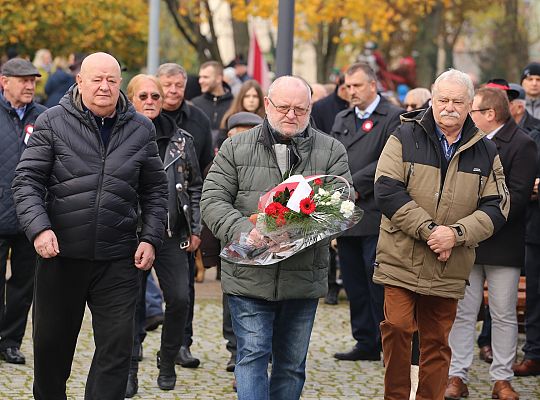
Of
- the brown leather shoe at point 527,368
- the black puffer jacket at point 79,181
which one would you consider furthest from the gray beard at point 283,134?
the brown leather shoe at point 527,368

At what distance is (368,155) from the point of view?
9.95 metres

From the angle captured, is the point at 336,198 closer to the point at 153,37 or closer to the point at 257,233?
the point at 257,233

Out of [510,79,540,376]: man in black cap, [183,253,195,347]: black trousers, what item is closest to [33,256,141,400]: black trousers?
[183,253,195,347]: black trousers

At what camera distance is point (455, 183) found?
7.52 m

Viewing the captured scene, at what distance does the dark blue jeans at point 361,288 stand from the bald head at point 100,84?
353cm

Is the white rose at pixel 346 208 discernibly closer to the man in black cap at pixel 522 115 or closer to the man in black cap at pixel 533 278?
the man in black cap at pixel 533 278

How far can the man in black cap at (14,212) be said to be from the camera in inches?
375

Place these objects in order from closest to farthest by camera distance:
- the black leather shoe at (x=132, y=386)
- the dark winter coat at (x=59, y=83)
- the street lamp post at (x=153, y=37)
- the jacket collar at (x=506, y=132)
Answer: the black leather shoe at (x=132, y=386)
the jacket collar at (x=506, y=132)
the dark winter coat at (x=59, y=83)
the street lamp post at (x=153, y=37)

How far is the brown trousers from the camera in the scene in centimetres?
768

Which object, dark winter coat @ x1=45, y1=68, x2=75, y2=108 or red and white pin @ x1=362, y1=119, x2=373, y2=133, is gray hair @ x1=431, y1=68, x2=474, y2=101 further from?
dark winter coat @ x1=45, y1=68, x2=75, y2=108

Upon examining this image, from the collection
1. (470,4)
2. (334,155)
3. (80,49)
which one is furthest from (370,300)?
(470,4)

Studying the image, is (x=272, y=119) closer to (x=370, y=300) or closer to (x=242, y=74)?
(x=370, y=300)

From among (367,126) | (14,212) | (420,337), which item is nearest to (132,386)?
(14,212)

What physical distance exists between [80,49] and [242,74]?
399 cm
